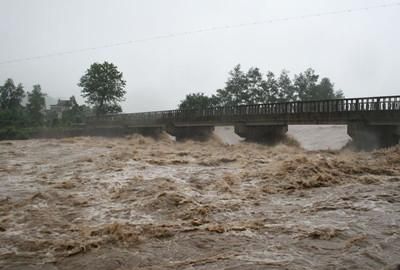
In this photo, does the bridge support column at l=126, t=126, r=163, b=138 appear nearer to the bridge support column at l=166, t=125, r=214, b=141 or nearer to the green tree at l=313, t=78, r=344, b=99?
the bridge support column at l=166, t=125, r=214, b=141

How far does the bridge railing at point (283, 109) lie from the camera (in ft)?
51.5

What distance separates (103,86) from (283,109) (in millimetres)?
33356

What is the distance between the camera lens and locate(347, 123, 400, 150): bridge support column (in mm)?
15891

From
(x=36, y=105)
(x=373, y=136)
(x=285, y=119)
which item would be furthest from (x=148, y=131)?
A: (x=36, y=105)

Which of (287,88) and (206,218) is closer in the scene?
(206,218)

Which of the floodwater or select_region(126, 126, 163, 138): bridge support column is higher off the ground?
select_region(126, 126, 163, 138): bridge support column

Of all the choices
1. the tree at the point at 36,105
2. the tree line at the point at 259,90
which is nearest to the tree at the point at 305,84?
the tree line at the point at 259,90

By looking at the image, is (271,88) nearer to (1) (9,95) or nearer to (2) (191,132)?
(2) (191,132)

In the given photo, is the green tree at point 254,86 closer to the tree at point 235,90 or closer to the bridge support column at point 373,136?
the tree at point 235,90

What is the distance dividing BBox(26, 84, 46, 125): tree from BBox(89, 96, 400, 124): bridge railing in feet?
80.7

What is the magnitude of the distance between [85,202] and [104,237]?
245 cm

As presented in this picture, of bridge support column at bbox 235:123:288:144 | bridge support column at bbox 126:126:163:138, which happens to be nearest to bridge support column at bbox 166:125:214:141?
bridge support column at bbox 126:126:163:138

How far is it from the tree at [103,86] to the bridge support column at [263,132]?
99.4ft

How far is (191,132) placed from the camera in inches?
1073
